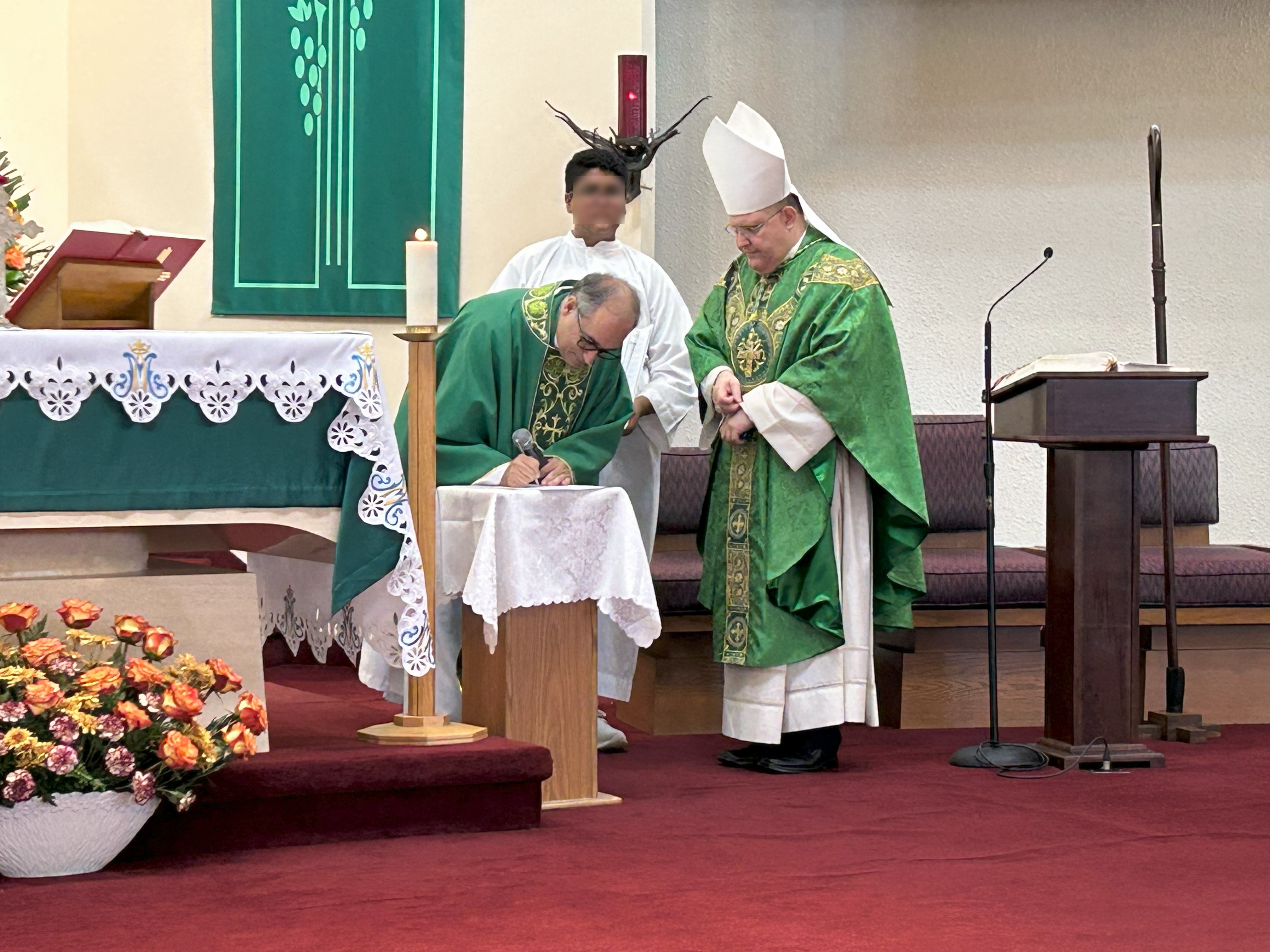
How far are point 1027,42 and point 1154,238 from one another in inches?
89.9

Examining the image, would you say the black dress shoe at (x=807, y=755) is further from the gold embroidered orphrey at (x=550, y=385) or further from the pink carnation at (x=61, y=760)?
the pink carnation at (x=61, y=760)

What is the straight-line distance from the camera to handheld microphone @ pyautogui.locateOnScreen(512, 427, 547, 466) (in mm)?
4348

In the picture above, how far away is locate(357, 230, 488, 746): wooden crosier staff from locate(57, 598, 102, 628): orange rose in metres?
0.76

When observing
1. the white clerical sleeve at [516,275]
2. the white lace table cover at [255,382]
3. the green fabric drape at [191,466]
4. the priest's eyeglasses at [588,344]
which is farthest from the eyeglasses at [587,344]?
the white clerical sleeve at [516,275]

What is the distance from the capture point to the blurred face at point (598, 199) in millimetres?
5570

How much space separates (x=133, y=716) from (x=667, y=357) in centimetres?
270

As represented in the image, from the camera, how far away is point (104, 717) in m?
3.30

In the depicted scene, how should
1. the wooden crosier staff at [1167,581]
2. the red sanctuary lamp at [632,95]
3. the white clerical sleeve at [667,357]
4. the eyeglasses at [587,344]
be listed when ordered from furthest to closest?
1. the red sanctuary lamp at [632,95]
2. the wooden crosier staff at [1167,581]
3. the white clerical sleeve at [667,357]
4. the eyeglasses at [587,344]

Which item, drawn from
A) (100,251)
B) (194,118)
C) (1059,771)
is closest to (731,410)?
(1059,771)

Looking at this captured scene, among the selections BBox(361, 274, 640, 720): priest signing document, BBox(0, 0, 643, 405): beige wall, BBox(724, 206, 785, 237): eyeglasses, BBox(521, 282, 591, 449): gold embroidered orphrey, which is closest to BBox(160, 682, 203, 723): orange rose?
BBox(361, 274, 640, 720): priest signing document

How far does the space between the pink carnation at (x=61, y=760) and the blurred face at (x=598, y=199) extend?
2.92 m

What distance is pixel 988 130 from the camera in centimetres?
756

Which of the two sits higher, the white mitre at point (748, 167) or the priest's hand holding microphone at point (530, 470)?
the white mitre at point (748, 167)

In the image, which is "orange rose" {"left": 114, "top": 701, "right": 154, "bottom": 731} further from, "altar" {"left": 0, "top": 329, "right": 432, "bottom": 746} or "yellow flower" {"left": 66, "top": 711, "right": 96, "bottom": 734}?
"altar" {"left": 0, "top": 329, "right": 432, "bottom": 746}
